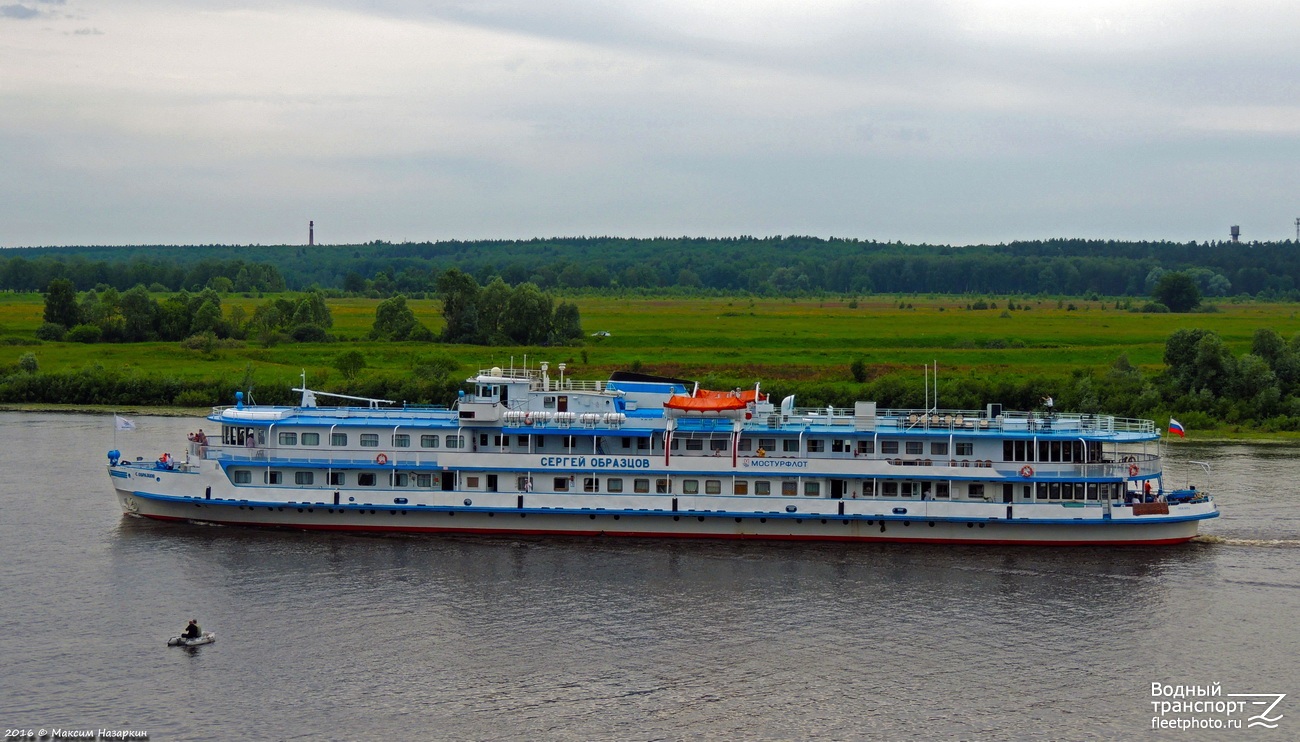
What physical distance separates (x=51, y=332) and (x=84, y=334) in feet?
12.0

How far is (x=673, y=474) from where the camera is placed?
1921 inches

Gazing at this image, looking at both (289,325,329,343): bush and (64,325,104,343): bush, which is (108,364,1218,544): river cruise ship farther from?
(64,325,104,343): bush

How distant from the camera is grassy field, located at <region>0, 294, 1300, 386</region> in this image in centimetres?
10144

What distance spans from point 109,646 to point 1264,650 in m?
30.7

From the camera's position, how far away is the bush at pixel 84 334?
11944cm

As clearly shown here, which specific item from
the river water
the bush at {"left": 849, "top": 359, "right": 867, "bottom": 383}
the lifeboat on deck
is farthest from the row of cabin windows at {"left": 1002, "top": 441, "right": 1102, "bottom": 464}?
the bush at {"left": 849, "top": 359, "right": 867, "bottom": 383}

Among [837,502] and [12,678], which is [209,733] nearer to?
[12,678]

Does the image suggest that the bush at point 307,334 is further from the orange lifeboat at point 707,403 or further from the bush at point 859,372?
the orange lifeboat at point 707,403

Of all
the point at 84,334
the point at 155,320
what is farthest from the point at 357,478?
the point at 155,320

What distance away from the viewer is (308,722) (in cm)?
3127

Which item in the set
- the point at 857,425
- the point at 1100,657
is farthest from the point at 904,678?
the point at 857,425

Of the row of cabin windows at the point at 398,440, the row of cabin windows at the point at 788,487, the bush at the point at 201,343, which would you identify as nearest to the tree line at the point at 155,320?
the bush at the point at 201,343

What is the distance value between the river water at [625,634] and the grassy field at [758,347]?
50.4 metres

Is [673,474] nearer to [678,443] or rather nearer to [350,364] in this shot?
[678,443]
